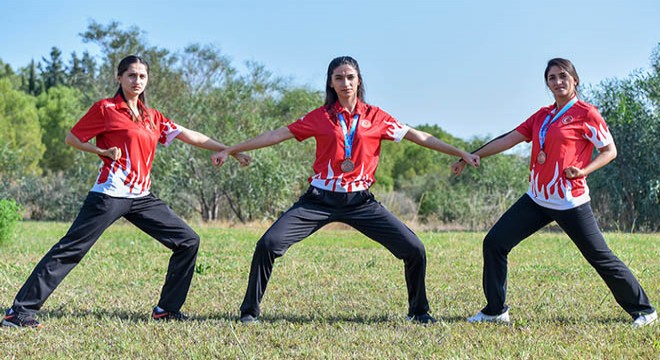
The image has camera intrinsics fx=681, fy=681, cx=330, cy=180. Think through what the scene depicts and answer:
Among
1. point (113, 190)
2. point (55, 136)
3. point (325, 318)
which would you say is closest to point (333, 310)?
point (325, 318)

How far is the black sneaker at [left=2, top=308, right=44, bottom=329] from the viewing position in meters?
5.77

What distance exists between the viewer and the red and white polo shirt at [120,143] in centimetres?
586

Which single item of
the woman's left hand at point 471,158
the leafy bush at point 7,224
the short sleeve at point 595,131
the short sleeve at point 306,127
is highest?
the short sleeve at point 595,131

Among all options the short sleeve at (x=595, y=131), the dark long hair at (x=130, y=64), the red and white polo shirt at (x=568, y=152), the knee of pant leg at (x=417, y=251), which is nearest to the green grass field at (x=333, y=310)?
the knee of pant leg at (x=417, y=251)

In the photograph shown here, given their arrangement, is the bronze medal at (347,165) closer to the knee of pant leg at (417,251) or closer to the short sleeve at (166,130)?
the knee of pant leg at (417,251)

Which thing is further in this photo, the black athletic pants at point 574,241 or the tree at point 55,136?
the tree at point 55,136

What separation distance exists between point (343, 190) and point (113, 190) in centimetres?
198

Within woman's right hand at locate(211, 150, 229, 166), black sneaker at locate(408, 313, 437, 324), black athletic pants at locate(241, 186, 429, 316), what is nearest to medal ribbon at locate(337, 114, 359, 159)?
black athletic pants at locate(241, 186, 429, 316)

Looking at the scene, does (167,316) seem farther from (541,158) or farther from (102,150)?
(541,158)

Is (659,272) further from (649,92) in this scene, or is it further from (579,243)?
(649,92)

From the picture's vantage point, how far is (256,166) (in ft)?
72.6

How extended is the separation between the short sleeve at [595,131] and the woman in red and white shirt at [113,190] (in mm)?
3590

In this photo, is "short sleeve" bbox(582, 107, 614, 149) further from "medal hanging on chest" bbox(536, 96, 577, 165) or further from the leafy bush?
the leafy bush

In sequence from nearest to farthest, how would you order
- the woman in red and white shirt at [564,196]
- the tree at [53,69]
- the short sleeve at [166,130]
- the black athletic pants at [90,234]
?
the woman in red and white shirt at [564,196]
the black athletic pants at [90,234]
the short sleeve at [166,130]
the tree at [53,69]
